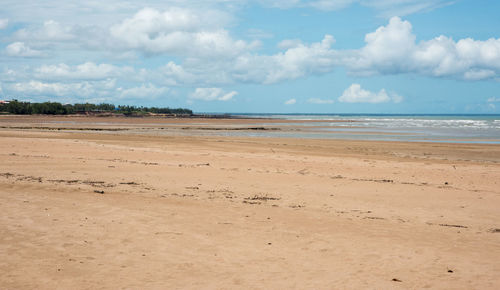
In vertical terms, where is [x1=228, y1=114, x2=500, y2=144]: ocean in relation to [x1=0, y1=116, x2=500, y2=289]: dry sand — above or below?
above

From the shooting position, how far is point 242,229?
28.8ft

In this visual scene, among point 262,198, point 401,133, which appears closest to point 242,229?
point 262,198

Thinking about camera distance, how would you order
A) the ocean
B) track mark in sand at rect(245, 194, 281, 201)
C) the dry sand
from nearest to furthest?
the dry sand → track mark in sand at rect(245, 194, 281, 201) → the ocean

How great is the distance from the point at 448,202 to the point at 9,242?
34.9 feet

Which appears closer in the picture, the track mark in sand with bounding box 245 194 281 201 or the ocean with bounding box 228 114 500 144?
the track mark in sand with bounding box 245 194 281 201

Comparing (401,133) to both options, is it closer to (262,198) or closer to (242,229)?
(262,198)

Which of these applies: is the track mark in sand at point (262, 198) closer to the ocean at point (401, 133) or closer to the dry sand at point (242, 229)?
the dry sand at point (242, 229)

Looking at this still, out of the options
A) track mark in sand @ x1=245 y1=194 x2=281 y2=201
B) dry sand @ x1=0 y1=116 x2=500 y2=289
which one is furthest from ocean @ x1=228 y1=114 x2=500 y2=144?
track mark in sand @ x1=245 y1=194 x2=281 y2=201

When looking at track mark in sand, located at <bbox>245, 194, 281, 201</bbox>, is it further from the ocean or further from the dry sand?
the ocean

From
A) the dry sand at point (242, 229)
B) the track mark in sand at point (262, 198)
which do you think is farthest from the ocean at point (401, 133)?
the track mark in sand at point (262, 198)

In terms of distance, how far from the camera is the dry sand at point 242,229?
20.8 ft

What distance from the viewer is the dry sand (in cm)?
633

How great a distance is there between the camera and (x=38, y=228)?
26.9ft

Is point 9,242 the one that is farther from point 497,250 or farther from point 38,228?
point 497,250
